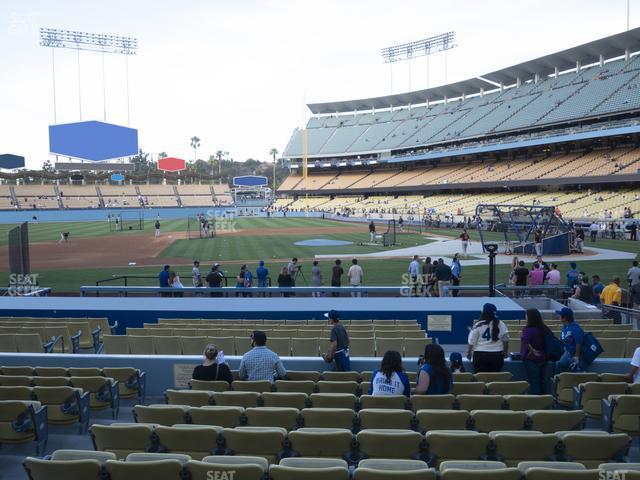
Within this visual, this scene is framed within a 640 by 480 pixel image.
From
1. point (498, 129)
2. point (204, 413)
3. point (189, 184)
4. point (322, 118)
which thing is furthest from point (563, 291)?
point (322, 118)

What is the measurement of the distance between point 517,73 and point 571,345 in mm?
83773

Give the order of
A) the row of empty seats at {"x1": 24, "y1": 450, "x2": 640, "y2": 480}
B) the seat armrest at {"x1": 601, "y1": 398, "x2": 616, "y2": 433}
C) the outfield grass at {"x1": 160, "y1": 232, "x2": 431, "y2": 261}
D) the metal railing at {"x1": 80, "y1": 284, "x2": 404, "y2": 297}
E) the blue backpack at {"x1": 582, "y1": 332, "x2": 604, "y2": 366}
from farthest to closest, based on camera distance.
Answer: the outfield grass at {"x1": 160, "y1": 232, "x2": 431, "y2": 261}
the metal railing at {"x1": 80, "y1": 284, "x2": 404, "y2": 297}
the blue backpack at {"x1": 582, "y1": 332, "x2": 604, "y2": 366}
the seat armrest at {"x1": 601, "y1": 398, "x2": 616, "y2": 433}
the row of empty seats at {"x1": 24, "y1": 450, "x2": 640, "y2": 480}

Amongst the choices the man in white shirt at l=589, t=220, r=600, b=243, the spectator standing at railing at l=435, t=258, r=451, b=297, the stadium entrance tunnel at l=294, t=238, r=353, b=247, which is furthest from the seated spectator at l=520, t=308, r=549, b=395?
the man in white shirt at l=589, t=220, r=600, b=243

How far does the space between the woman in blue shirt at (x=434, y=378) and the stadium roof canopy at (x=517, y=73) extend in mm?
70135

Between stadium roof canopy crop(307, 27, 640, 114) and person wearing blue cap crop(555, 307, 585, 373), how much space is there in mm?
68104

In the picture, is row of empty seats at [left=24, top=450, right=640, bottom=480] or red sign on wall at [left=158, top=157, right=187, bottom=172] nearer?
row of empty seats at [left=24, top=450, right=640, bottom=480]

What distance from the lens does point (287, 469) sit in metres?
4.04

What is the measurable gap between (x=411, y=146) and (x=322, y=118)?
32847 mm

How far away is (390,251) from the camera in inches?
1378

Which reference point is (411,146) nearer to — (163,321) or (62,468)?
(163,321)

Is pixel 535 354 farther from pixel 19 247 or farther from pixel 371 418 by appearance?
pixel 19 247

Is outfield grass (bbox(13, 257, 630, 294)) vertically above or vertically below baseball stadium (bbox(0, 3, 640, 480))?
below

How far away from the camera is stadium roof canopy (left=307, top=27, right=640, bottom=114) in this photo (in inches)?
2672

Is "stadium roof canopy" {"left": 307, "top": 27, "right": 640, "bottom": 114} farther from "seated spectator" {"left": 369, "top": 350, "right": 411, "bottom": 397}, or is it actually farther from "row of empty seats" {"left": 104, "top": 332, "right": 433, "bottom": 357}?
"seated spectator" {"left": 369, "top": 350, "right": 411, "bottom": 397}
